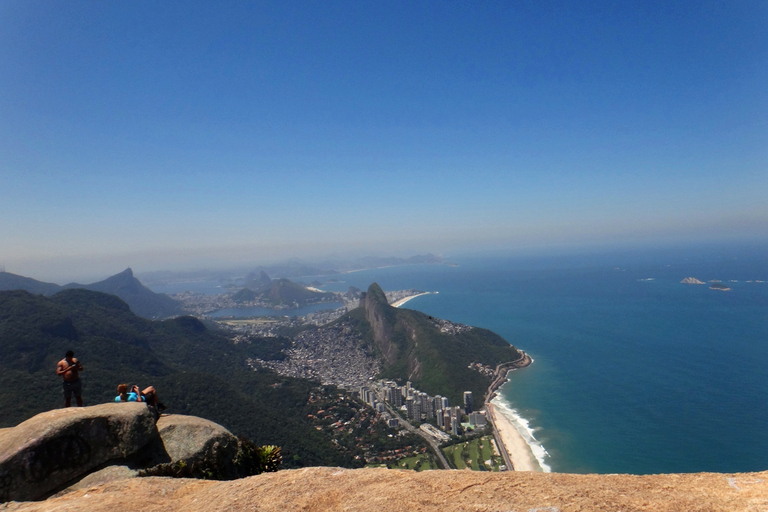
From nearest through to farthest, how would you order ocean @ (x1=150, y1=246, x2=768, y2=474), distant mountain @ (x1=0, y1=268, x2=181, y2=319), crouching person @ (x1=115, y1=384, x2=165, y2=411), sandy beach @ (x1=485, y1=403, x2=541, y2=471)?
crouching person @ (x1=115, y1=384, x2=165, y2=411), sandy beach @ (x1=485, y1=403, x2=541, y2=471), ocean @ (x1=150, y1=246, x2=768, y2=474), distant mountain @ (x1=0, y1=268, x2=181, y2=319)

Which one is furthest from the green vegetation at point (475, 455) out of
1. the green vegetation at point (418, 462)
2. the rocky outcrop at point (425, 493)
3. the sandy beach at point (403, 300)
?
the sandy beach at point (403, 300)

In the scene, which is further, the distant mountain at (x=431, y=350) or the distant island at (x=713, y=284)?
the distant island at (x=713, y=284)

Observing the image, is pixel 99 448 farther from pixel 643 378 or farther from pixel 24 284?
pixel 24 284

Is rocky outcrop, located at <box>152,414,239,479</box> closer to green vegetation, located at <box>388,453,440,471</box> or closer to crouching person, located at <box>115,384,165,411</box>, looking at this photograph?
crouching person, located at <box>115,384,165,411</box>

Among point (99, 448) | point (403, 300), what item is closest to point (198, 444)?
point (99, 448)

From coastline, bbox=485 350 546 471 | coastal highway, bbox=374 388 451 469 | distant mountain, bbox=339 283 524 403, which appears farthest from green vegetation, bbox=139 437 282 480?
distant mountain, bbox=339 283 524 403

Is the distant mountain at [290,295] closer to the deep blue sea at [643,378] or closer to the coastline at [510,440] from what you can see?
the deep blue sea at [643,378]
